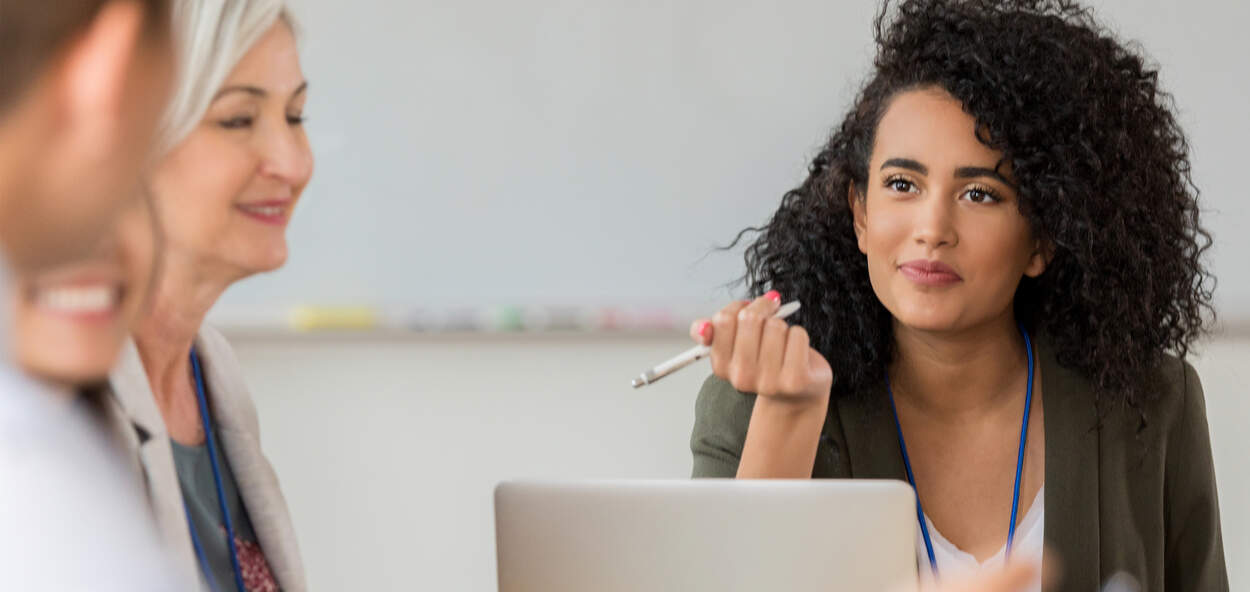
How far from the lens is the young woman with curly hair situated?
1.45 m

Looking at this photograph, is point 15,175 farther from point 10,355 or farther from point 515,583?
point 515,583

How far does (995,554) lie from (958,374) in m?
0.24

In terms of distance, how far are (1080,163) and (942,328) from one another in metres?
0.26

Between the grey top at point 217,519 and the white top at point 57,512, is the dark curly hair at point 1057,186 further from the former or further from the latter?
the white top at point 57,512

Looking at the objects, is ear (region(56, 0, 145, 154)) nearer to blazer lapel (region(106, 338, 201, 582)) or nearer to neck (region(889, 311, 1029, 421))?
blazer lapel (region(106, 338, 201, 582))

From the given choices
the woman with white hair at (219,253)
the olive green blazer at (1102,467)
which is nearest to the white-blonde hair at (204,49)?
the woman with white hair at (219,253)

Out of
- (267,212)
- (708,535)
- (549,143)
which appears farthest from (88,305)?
(549,143)

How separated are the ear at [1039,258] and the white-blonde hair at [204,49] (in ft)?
3.57

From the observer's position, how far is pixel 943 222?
146 cm

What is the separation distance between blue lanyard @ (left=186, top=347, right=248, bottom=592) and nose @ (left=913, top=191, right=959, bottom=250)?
0.92 metres

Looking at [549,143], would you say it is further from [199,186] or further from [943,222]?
[199,186]

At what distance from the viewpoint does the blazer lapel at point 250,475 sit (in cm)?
79

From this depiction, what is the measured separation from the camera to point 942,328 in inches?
59.1

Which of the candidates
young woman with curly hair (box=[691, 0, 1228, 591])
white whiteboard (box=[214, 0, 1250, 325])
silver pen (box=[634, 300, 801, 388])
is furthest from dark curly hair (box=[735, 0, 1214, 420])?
white whiteboard (box=[214, 0, 1250, 325])
